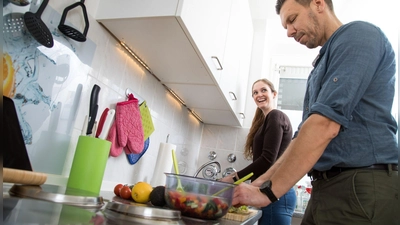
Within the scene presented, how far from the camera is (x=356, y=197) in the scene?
0.76 m

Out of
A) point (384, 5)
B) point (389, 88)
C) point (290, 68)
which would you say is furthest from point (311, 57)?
point (389, 88)

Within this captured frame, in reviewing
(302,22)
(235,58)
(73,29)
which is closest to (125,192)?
(73,29)

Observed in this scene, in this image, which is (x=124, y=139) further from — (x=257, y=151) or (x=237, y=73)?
(x=237, y=73)

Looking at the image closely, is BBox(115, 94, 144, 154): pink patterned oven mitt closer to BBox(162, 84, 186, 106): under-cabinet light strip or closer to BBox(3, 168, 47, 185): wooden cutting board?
BBox(162, 84, 186, 106): under-cabinet light strip

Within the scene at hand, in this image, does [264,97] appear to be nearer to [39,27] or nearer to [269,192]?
[269,192]

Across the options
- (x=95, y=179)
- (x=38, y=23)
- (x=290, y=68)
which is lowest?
(x=95, y=179)

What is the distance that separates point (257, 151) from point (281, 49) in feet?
5.10

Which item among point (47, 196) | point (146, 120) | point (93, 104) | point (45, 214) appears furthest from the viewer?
point (146, 120)

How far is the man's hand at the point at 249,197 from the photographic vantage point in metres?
0.78

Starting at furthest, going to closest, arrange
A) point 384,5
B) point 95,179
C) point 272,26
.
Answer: point 272,26
point 384,5
point 95,179

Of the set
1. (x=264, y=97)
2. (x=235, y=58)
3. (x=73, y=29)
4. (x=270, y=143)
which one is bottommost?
(x=270, y=143)

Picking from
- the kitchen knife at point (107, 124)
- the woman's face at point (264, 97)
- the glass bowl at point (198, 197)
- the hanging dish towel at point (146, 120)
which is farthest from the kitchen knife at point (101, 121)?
the woman's face at point (264, 97)

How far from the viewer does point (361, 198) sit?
76 cm

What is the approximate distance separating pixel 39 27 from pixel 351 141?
932 mm
